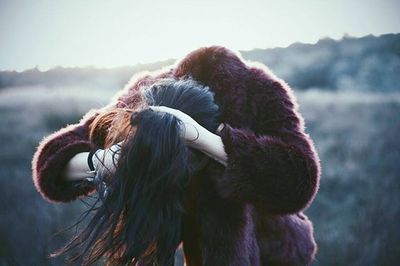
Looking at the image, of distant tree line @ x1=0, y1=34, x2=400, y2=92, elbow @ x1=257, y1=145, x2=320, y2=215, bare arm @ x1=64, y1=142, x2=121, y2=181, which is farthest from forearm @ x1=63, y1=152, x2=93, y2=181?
distant tree line @ x1=0, y1=34, x2=400, y2=92

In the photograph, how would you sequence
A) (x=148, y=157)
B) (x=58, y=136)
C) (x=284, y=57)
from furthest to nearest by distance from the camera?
(x=284, y=57), (x=58, y=136), (x=148, y=157)

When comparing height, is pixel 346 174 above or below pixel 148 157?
below

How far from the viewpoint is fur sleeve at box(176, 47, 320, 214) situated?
1.19m

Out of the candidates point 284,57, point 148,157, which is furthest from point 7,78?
point 148,157

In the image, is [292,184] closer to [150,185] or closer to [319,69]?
[150,185]

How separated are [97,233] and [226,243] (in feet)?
1.26

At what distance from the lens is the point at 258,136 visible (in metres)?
1.26

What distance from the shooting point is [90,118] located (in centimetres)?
152

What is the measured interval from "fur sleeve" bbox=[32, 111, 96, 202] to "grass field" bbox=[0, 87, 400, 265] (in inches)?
107

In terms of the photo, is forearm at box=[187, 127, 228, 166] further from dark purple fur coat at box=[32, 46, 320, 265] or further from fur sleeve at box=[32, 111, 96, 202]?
fur sleeve at box=[32, 111, 96, 202]

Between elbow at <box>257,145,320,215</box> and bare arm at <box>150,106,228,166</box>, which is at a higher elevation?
bare arm at <box>150,106,228,166</box>

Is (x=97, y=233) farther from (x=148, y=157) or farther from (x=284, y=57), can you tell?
(x=284, y=57)

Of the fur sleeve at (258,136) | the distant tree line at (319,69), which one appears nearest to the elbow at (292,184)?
the fur sleeve at (258,136)

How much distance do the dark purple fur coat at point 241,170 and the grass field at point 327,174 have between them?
2.83m
